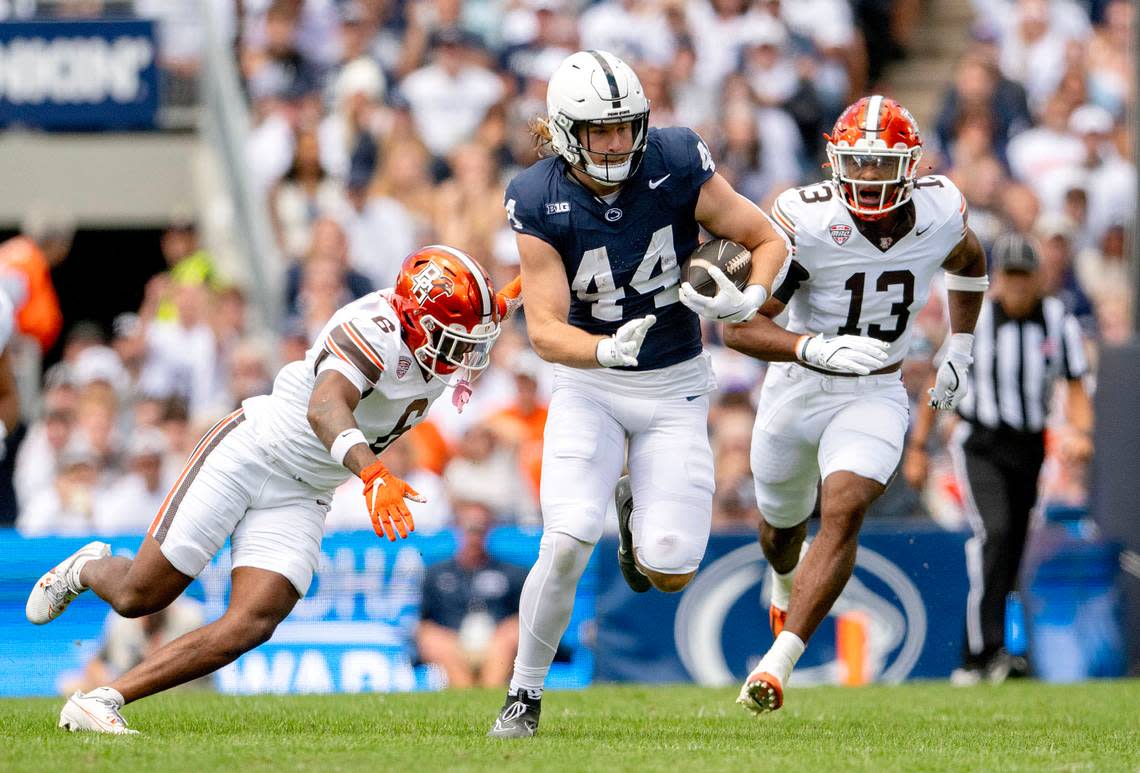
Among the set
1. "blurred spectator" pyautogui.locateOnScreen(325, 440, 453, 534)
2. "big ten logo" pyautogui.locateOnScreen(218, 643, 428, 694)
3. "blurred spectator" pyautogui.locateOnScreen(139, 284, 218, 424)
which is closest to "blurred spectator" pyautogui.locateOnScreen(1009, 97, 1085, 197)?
"blurred spectator" pyautogui.locateOnScreen(325, 440, 453, 534)

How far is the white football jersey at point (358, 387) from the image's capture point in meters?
5.92

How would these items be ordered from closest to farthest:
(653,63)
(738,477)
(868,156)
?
(868,156) < (738,477) < (653,63)

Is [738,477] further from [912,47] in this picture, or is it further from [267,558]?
[912,47]

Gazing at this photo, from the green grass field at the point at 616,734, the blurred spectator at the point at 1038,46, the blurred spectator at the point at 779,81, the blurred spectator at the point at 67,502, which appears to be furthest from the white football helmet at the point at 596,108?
the blurred spectator at the point at 1038,46

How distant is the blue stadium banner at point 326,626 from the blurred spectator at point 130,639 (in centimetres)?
4

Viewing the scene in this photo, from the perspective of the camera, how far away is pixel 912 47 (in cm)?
1530

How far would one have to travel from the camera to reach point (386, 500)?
5426 millimetres

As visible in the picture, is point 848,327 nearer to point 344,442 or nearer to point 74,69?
point 344,442

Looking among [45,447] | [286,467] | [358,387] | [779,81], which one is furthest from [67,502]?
[779,81]

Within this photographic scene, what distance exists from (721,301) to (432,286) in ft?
3.13

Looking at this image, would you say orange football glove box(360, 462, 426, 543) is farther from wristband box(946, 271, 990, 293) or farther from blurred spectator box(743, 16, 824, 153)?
blurred spectator box(743, 16, 824, 153)

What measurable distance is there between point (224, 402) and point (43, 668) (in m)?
3.12

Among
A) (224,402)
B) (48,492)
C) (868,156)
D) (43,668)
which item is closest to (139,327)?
(224,402)

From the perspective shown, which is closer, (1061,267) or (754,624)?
(754,624)
